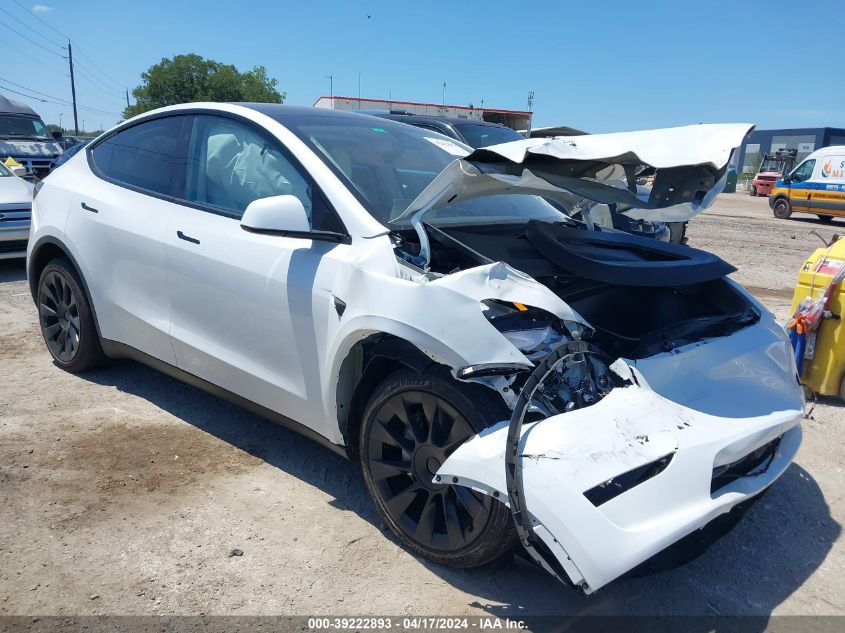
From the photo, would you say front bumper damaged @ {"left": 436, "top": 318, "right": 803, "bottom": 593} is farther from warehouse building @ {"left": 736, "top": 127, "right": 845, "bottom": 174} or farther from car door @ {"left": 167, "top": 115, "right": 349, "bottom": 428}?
warehouse building @ {"left": 736, "top": 127, "right": 845, "bottom": 174}

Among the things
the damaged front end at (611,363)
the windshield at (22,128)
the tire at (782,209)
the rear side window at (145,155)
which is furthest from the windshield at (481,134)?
the tire at (782,209)

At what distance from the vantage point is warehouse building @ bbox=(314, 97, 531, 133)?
17234mm

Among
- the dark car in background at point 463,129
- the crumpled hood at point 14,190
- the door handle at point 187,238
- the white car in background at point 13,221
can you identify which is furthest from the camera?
the dark car in background at point 463,129

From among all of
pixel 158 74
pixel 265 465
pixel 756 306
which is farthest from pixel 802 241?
pixel 158 74

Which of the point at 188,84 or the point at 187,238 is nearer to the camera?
the point at 187,238

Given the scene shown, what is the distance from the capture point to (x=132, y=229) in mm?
3789

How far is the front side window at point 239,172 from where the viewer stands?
3119mm

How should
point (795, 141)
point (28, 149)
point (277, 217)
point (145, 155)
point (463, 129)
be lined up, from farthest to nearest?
point (795, 141)
point (28, 149)
point (463, 129)
point (145, 155)
point (277, 217)

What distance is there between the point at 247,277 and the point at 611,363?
5.52ft

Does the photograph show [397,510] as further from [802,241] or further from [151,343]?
[802,241]

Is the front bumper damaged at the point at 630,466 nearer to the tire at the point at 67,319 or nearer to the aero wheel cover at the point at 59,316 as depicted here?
the tire at the point at 67,319

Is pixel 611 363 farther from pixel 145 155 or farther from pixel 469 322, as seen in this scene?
pixel 145 155

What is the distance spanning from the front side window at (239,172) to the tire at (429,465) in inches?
33.7

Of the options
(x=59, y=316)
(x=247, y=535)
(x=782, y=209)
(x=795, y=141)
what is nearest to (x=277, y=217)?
(x=247, y=535)
